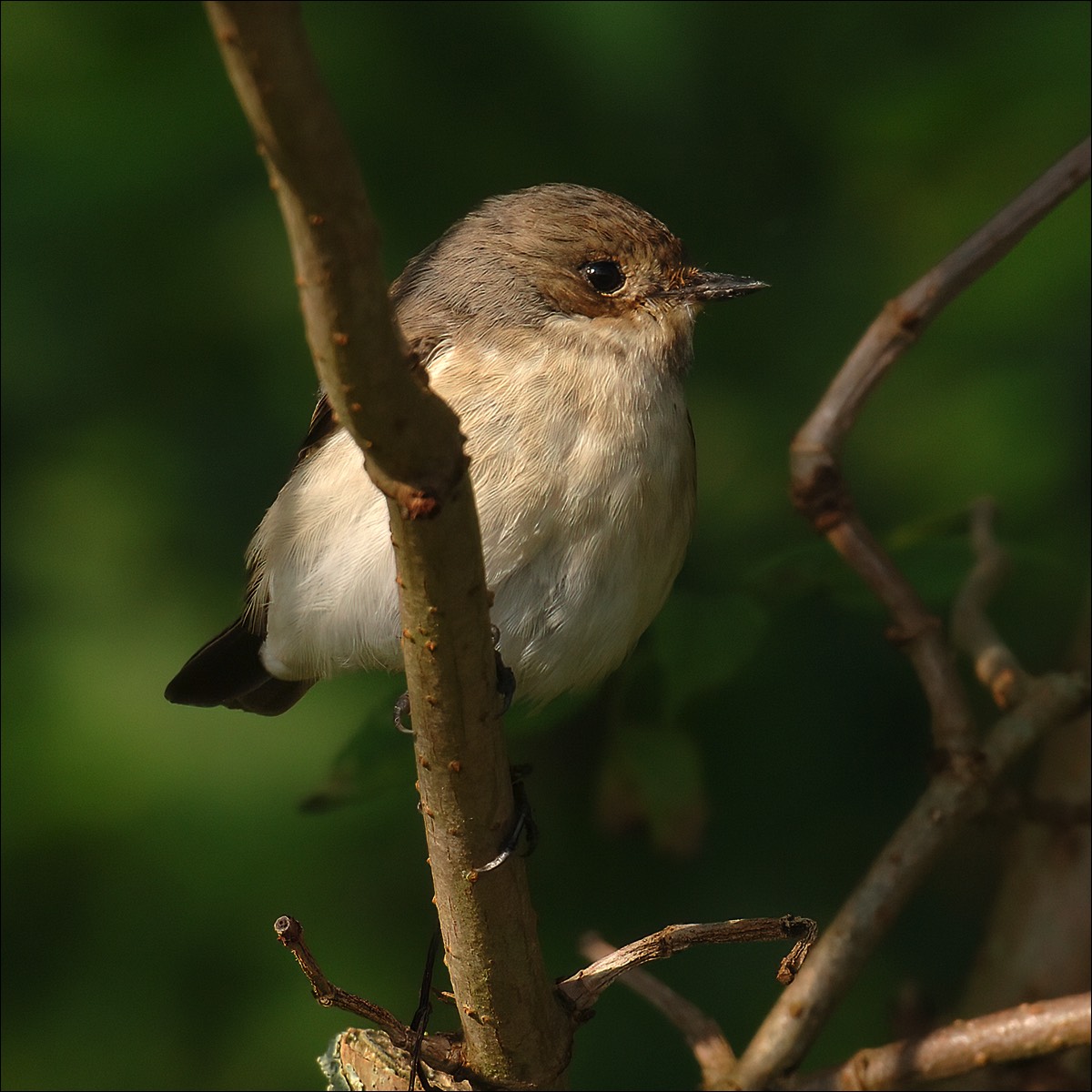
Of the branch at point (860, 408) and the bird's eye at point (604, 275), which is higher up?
the bird's eye at point (604, 275)

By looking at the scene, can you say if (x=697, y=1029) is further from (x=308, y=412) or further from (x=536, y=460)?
(x=308, y=412)

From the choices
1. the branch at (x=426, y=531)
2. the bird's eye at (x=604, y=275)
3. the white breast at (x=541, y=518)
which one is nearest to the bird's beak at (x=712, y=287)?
the bird's eye at (x=604, y=275)

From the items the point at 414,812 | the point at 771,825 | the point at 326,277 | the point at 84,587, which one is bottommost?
the point at 771,825

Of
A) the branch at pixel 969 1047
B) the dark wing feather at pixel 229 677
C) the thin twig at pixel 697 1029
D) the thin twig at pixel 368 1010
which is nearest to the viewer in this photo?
the thin twig at pixel 368 1010

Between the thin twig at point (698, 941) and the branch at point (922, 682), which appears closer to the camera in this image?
the thin twig at point (698, 941)

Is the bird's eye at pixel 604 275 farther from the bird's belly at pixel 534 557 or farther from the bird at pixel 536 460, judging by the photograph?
the bird's belly at pixel 534 557

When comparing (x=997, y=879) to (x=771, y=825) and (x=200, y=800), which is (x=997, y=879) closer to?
(x=771, y=825)

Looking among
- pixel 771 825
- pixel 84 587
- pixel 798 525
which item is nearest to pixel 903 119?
pixel 798 525
